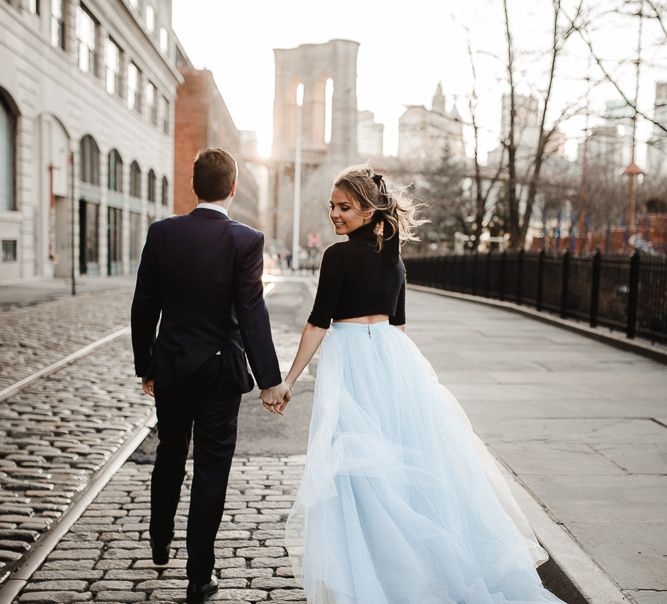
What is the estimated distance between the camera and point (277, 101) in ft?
287

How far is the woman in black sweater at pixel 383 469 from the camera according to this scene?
116 inches

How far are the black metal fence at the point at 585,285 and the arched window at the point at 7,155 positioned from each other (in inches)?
527

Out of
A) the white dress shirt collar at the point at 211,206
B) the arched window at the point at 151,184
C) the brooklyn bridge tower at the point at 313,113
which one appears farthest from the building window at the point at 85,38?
the brooklyn bridge tower at the point at 313,113

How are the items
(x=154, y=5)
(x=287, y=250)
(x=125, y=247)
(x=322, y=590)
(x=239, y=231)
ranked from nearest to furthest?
1. (x=322, y=590)
2. (x=239, y=231)
3. (x=125, y=247)
4. (x=154, y=5)
5. (x=287, y=250)

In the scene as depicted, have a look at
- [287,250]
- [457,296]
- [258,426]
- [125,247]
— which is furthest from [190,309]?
[287,250]

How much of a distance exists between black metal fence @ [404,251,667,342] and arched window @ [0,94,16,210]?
13.4 metres

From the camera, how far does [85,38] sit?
28.5 metres

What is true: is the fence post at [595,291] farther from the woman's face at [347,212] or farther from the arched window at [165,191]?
the arched window at [165,191]

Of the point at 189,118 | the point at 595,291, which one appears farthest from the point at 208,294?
the point at 189,118

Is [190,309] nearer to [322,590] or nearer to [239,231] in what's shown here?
[239,231]

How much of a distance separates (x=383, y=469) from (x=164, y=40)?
4275 cm

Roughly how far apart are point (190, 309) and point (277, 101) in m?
87.2

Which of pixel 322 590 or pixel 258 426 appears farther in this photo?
pixel 258 426

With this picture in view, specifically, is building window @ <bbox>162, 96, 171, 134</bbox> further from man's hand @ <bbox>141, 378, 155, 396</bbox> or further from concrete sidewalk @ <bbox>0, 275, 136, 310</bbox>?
man's hand @ <bbox>141, 378, 155, 396</bbox>
